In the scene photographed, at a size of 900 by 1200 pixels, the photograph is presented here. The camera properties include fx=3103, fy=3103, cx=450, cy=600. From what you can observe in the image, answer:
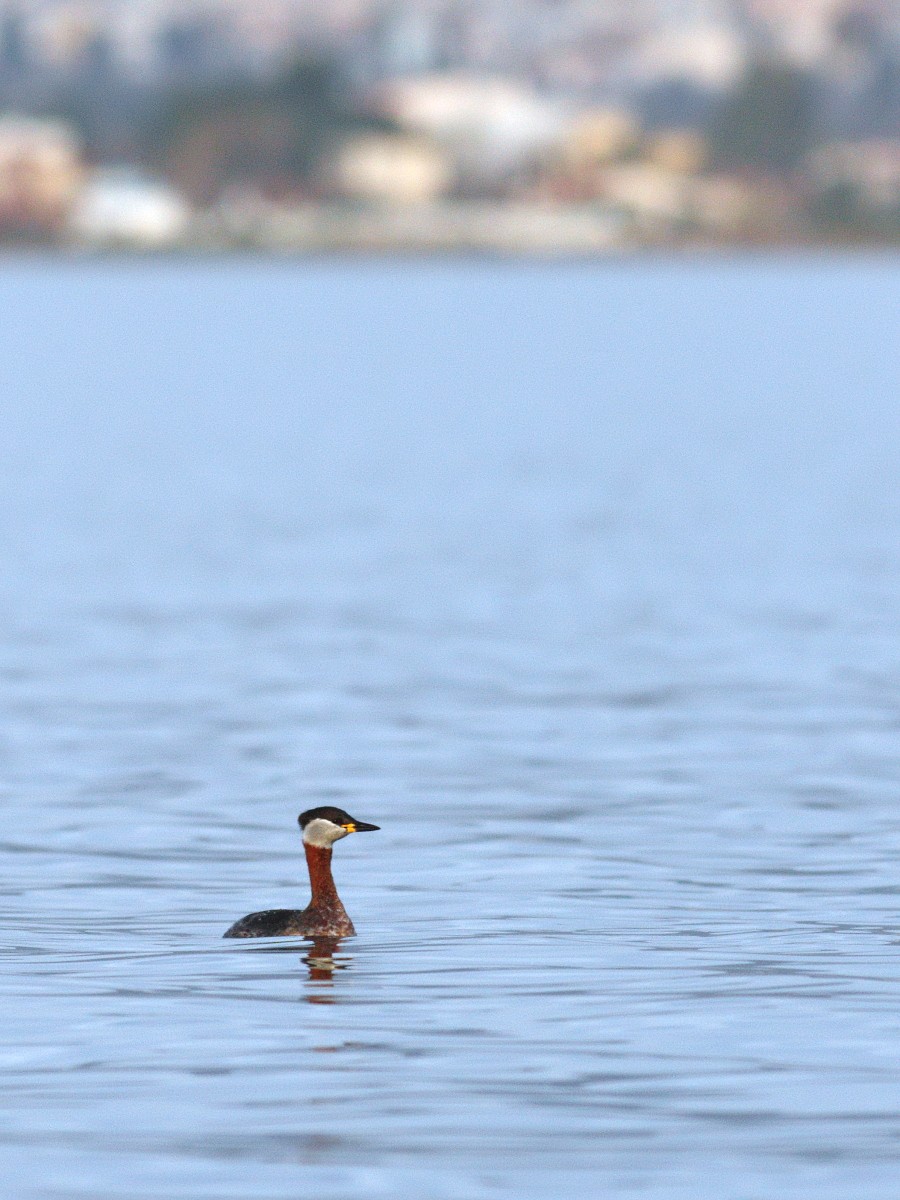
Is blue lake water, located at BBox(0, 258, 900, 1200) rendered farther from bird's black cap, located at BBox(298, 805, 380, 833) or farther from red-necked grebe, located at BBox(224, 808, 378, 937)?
bird's black cap, located at BBox(298, 805, 380, 833)

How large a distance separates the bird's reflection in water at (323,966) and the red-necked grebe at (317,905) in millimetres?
56

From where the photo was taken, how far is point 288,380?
11544 cm

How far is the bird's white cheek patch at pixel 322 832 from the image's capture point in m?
16.8

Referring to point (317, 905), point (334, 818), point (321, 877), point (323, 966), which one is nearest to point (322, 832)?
point (334, 818)

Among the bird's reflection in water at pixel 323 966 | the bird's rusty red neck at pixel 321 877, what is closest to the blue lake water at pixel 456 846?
the bird's reflection in water at pixel 323 966

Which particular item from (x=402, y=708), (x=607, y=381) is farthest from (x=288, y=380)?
(x=402, y=708)

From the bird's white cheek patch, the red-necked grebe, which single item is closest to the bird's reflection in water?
the red-necked grebe

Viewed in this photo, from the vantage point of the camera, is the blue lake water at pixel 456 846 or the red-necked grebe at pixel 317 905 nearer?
the blue lake water at pixel 456 846

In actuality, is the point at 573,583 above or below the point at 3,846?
above

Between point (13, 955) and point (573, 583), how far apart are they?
22.1 m

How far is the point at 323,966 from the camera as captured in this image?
1664 cm

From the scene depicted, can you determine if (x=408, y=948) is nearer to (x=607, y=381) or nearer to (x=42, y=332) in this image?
(x=607, y=381)

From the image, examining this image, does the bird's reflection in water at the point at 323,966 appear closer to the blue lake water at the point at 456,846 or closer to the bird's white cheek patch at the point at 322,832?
the blue lake water at the point at 456,846

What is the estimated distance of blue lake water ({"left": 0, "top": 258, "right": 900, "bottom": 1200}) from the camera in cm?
1351
